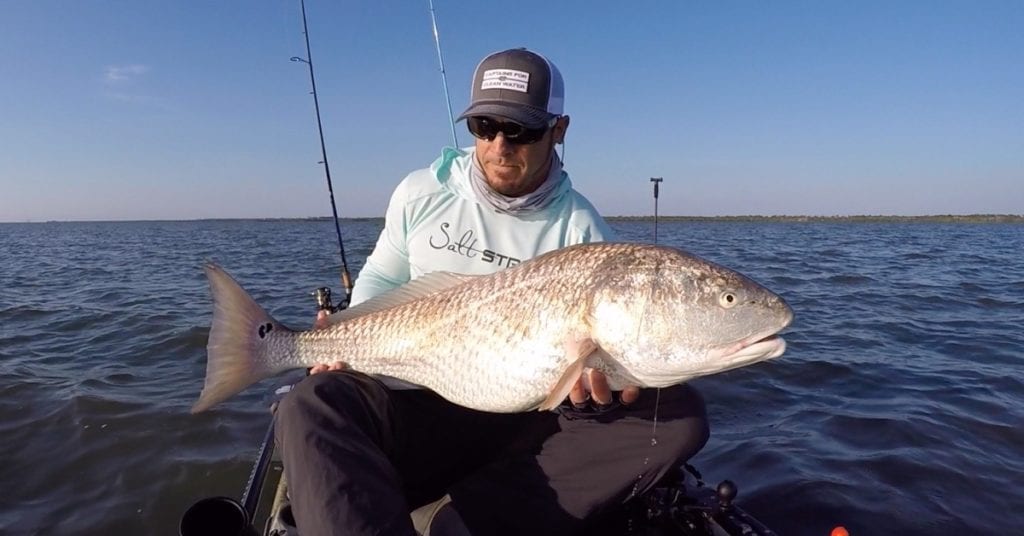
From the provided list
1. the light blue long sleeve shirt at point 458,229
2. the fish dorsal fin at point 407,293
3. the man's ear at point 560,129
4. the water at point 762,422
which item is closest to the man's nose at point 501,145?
the man's ear at point 560,129

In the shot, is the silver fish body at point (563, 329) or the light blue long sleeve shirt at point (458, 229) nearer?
the silver fish body at point (563, 329)

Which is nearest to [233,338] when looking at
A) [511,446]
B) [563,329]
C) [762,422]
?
[511,446]

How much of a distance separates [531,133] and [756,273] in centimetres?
1610

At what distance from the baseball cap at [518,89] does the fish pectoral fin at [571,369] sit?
1.20m

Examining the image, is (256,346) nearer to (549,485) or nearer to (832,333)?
(549,485)

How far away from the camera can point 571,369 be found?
8.23 ft

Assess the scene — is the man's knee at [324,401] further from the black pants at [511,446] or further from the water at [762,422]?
the water at [762,422]

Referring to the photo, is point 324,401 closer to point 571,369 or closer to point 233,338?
point 233,338

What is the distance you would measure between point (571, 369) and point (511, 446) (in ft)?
2.72

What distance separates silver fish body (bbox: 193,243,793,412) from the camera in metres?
2.51

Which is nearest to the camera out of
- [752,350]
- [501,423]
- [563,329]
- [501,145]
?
[752,350]

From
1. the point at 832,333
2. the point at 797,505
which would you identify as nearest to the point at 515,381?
the point at 797,505

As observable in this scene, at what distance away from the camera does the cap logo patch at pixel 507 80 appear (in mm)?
3082

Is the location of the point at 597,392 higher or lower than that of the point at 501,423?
higher
